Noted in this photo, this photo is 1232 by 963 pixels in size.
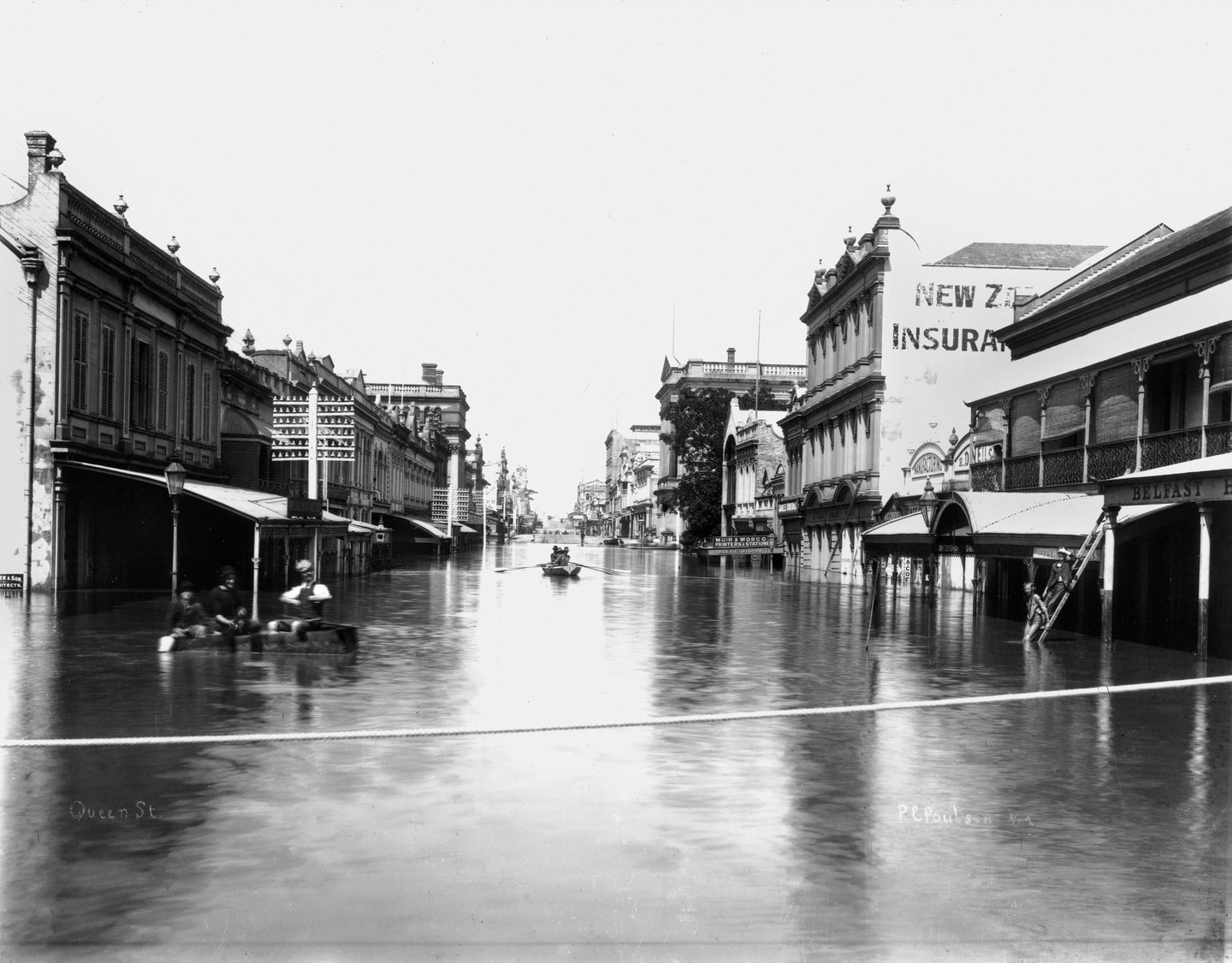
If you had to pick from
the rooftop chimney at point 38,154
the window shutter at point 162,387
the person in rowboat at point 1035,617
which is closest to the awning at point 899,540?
the person in rowboat at point 1035,617

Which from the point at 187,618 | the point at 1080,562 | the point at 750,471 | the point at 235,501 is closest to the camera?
the point at 187,618

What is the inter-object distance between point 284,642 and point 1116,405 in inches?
788

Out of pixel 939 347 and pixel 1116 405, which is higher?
pixel 939 347

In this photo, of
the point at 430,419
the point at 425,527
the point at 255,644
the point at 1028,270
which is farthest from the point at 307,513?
the point at 430,419

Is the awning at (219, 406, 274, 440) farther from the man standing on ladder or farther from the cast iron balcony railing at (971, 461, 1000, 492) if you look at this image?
A: the man standing on ladder

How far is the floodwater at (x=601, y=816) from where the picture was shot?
21.9 ft

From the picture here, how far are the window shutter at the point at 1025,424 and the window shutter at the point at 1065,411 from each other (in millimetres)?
1090

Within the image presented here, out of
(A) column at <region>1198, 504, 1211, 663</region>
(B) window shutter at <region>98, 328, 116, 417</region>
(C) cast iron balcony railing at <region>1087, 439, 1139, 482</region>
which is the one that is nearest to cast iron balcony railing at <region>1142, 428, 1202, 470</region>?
(C) cast iron balcony railing at <region>1087, 439, 1139, 482</region>

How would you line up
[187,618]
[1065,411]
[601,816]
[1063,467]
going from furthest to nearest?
1. [1065,411]
2. [1063,467]
3. [187,618]
4. [601,816]

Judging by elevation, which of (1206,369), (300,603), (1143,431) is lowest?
(300,603)

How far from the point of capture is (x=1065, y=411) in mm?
31281

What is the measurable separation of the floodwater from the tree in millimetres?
84544

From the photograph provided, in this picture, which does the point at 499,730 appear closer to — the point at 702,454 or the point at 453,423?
the point at 702,454

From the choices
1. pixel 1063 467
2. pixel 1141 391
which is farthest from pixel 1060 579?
pixel 1063 467
